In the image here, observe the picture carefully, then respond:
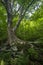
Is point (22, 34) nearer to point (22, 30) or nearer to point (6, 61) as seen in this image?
point (22, 30)

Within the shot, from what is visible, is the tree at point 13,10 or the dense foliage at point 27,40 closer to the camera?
the dense foliage at point 27,40

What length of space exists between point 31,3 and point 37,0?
1.95 feet

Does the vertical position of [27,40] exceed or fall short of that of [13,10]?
it falls short

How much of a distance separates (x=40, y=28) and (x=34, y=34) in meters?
0.63

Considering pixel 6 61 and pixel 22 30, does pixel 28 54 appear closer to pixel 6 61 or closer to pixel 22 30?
pixel 6 61

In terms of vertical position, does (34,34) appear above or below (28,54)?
above

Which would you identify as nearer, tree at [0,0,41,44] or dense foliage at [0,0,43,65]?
dense foliage at [0,0,43,65]

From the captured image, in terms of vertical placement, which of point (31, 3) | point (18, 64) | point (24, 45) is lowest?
point (18, 64)

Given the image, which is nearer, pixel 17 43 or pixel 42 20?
pixel 17 43

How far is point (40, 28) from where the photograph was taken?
12141 mm

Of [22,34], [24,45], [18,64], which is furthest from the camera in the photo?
[22,34]

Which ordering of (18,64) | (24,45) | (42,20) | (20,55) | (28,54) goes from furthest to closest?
1. (42,20)
2. (24,45)
3. (28,54)
4. (20,55)
5. (18,64)

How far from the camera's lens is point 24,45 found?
10.9 meters

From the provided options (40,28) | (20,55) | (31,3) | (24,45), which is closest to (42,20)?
(40,28)
